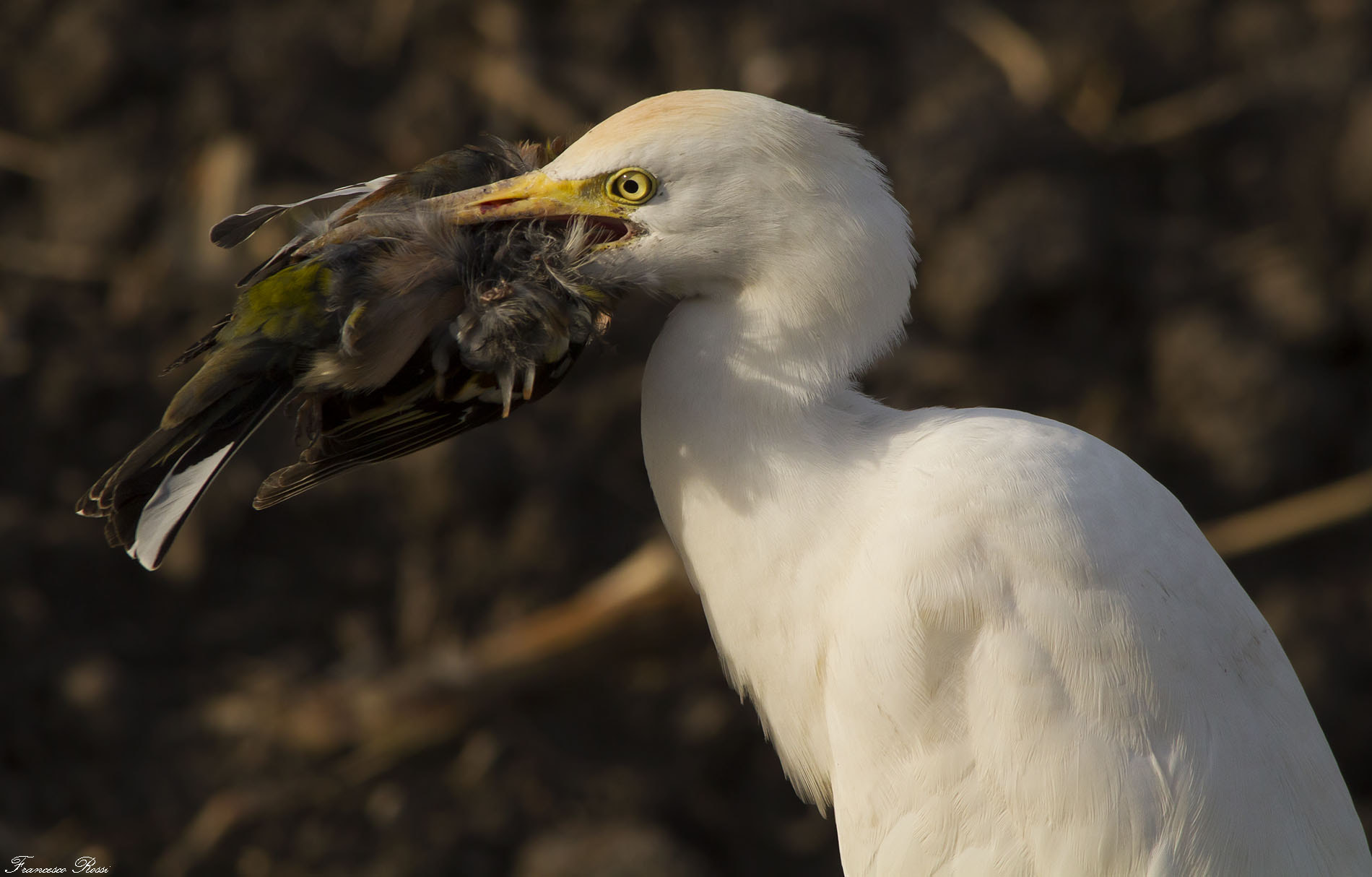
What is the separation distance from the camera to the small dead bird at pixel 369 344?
1.85 m

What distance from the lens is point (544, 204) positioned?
2.08 m

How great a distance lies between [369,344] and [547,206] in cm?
40

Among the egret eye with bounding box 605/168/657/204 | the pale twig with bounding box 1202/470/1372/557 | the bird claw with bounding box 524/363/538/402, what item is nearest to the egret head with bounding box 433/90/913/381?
the egret eye with bounding box 605/168/657/204

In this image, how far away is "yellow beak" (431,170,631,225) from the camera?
2072 millimetres

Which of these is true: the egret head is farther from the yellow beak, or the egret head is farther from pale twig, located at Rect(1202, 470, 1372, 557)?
pale twig, located at Rect(1202, 470, 1372, 557)

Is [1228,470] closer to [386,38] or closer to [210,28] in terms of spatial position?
[386,38]

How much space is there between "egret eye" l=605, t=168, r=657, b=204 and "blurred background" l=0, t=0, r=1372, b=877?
2.24 m

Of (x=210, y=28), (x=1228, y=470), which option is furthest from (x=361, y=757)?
(x=1228, y=470)

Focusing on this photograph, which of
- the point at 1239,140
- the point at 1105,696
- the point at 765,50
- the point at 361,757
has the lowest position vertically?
the point at 361,757

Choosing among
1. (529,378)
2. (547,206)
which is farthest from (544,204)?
(529,378)

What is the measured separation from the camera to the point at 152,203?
16.0 ft

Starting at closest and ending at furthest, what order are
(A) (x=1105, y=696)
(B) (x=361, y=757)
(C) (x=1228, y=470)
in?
(A) (x=1105, y=696)
(B) (x=361, y=757)
(C) (x=1228, y=470)

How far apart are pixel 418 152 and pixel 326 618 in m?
1.90

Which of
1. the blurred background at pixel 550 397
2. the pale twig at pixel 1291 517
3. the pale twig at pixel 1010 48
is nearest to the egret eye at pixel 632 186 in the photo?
the blurred background at pixel 550 397
